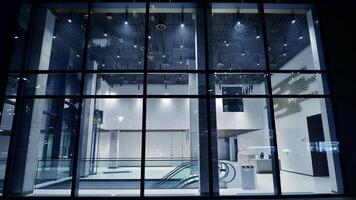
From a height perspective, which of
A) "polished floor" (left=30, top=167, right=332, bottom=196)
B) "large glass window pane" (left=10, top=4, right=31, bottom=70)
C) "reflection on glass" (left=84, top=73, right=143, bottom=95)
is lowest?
"polished floor" (left=30, top=167, right=332, bottom=196)

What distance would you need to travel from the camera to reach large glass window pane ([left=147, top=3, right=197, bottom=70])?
6.27 metres

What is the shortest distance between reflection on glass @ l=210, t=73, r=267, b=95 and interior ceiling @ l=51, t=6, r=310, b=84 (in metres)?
0.09

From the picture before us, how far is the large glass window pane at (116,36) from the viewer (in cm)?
628

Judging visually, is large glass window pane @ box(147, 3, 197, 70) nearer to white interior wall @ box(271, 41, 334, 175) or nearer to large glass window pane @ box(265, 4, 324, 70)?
large glass window pane @ box(265, 4, 324, 70)

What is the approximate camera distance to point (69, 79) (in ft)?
20.3

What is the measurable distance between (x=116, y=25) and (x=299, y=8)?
514 cm

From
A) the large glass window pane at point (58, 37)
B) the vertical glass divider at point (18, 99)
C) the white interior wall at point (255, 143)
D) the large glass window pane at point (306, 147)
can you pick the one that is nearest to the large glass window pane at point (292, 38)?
the large glass window pane at point (306, 147)

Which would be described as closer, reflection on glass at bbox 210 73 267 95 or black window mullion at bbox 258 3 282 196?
black window mullion at bbox 258 3 282 196

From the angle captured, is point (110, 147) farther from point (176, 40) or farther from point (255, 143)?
point (255, 143)

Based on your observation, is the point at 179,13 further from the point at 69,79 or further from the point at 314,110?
the point at 314,110

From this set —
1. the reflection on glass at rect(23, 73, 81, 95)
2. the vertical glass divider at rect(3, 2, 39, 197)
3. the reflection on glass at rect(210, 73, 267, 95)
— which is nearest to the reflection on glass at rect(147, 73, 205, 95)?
the reflection on glass at rect(210, 73, 267, 95)

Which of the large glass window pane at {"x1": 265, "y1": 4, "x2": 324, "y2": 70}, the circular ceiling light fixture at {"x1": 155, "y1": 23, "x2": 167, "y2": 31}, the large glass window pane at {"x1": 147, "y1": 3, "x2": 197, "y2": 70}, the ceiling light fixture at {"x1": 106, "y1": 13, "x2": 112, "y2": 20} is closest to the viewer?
the large glass window pane at {"x1": 147, "y1": 3, "x2": 197, "y2": 70}

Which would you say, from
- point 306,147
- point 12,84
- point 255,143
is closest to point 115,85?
point 12,84

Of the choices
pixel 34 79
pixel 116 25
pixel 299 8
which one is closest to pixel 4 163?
pixel 34 79
